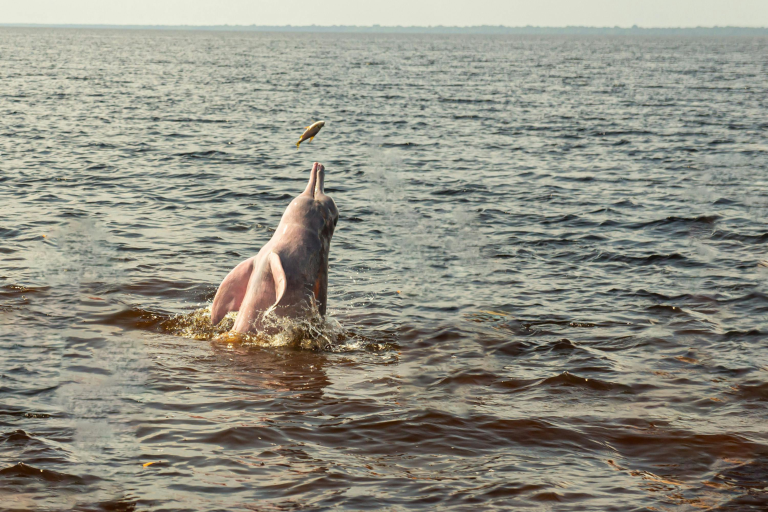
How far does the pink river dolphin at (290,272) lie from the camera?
10414mm

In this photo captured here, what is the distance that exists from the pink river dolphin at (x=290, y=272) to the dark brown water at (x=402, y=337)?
48 cm

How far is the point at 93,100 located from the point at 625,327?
1677 inches

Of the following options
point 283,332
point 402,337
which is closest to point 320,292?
point 283,332

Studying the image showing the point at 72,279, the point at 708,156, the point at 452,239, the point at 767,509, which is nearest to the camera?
the point at 767,509

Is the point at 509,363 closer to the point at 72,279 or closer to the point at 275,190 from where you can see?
the point at 72,279

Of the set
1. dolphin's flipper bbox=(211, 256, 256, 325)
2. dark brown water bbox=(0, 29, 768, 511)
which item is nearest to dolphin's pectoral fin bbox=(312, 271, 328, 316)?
dark brown water bbox=(0, 29, 768, 511)

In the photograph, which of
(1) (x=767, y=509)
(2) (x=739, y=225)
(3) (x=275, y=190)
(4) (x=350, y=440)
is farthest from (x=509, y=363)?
(3) (x=275, y=190)

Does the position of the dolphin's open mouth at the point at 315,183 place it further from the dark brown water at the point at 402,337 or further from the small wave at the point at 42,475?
the small wave at the point at 42,475

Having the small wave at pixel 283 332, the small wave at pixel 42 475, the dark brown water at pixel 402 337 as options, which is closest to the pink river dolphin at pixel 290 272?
the small wave at pixel 283 332

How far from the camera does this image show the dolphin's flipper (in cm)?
1077

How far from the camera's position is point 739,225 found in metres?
18.8

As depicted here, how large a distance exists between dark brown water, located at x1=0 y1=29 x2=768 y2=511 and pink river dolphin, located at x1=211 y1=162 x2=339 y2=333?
481mm

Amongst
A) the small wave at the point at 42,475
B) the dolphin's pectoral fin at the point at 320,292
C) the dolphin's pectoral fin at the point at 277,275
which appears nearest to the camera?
the small wave at the point at 42,475

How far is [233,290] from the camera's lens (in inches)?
426
